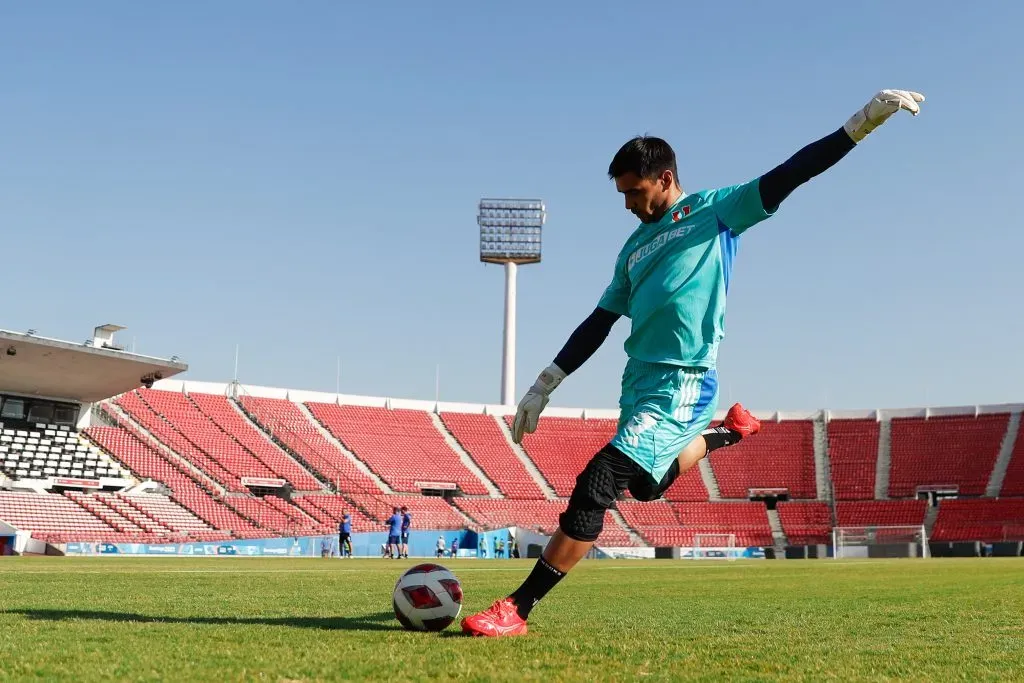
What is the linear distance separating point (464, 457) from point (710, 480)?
14807 mm

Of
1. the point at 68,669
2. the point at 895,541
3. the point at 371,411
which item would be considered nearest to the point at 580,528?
the point at 68,669

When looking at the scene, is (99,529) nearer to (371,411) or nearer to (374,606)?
(371,411)

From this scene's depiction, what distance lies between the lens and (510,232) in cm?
6994

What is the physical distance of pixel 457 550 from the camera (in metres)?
43.8

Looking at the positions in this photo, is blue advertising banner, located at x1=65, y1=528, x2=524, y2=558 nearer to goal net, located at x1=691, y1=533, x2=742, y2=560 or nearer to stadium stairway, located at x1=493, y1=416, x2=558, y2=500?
goal net, located at x1=691, y1=533, x2=742, y2=560

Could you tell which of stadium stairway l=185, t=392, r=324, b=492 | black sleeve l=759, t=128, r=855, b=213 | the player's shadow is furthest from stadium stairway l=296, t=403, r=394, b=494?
black sleeve l=759, t=128, r=855, b=213

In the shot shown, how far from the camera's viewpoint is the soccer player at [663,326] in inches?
187

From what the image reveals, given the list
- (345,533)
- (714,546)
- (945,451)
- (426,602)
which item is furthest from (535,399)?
(945,451)

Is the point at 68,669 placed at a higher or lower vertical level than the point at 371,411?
lower

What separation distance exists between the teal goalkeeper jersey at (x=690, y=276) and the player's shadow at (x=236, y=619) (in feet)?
6.73

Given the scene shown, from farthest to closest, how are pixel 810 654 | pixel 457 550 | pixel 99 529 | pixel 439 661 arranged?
pixel 457 550 < pixel 99 529 < pixel 810 654 < pixel 439 661

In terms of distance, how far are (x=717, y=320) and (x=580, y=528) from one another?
4.14ft

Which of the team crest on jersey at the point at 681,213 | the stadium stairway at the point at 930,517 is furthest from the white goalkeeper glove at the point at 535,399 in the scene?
the stadium stairway at the point at 930,517

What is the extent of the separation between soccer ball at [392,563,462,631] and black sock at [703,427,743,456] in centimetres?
173
